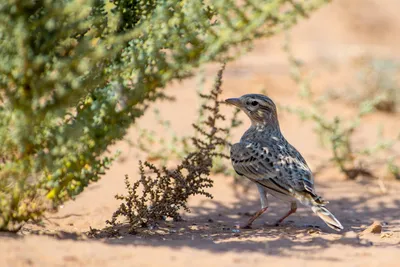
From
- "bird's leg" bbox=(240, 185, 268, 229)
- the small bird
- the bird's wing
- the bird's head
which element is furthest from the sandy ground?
the bird's head

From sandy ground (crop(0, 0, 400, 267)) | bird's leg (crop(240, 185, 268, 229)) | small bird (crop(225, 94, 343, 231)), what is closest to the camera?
sandy ground (crop(0, 0, 400, 267))

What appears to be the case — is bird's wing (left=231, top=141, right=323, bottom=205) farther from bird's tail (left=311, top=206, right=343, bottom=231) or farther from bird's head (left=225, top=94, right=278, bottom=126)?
bird's head (left=225, top=94, right=278, bottom=126)

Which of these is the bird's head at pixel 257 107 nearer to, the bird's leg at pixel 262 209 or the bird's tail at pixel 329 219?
the bird's leg at pixel 262 209

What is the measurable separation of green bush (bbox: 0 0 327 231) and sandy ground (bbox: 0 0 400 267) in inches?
19.0

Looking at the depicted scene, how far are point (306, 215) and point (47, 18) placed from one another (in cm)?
383

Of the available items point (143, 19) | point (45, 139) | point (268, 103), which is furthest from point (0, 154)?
point (268, 103)

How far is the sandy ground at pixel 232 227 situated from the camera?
4.06 m

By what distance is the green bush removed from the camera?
4.23 metres

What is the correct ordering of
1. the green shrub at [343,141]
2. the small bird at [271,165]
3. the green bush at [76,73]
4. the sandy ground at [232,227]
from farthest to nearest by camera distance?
the green shrub at [343,141]
the small bird at [271,165]
the green bush at [76,73]
the sandy ground at [232,227]

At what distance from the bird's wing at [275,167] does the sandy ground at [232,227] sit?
1.31ft

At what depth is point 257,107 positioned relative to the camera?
688 centimetres

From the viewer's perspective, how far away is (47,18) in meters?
4.19

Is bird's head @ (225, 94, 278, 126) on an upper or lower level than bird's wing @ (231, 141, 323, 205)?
upper

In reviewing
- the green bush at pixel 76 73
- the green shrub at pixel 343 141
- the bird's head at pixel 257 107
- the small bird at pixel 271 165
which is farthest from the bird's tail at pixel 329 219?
the green shrub at pixel 343 141
